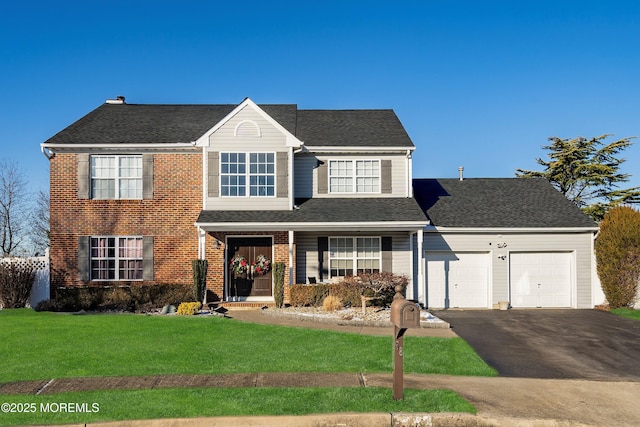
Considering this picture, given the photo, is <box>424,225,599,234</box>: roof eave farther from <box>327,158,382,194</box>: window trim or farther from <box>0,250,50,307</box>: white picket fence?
<box>0,250,50,307</box>: white picket fence

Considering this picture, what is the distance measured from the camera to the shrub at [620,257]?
19.0 meters

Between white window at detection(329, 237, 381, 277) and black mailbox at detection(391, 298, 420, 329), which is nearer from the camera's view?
black mailbox at detection(391, 298, 420, 329)

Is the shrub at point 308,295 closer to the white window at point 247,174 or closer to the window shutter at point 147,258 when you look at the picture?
the white window at point 247,174

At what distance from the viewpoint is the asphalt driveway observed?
10266mm

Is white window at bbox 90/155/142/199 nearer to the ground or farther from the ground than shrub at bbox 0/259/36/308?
farther from the ground

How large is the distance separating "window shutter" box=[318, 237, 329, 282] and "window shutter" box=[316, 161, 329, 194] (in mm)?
1884

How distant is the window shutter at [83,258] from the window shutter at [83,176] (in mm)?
1555

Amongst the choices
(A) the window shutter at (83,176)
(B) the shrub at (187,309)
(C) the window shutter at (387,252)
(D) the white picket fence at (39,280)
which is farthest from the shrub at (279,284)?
(D) the white picket fence at (39,280)

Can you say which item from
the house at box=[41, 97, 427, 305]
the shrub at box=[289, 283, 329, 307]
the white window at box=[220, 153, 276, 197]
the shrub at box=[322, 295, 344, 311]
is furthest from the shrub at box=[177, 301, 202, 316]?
the white window at box=[220, 153, 276, 197]

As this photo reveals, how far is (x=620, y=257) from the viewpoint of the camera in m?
19.1

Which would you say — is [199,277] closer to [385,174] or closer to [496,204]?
[385,174]

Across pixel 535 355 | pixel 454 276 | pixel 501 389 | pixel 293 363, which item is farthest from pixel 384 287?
pixel 501 389

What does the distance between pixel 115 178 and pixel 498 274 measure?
14.2 m

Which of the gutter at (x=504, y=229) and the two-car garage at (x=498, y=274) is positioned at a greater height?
the gutter at (x=504, y=229)
